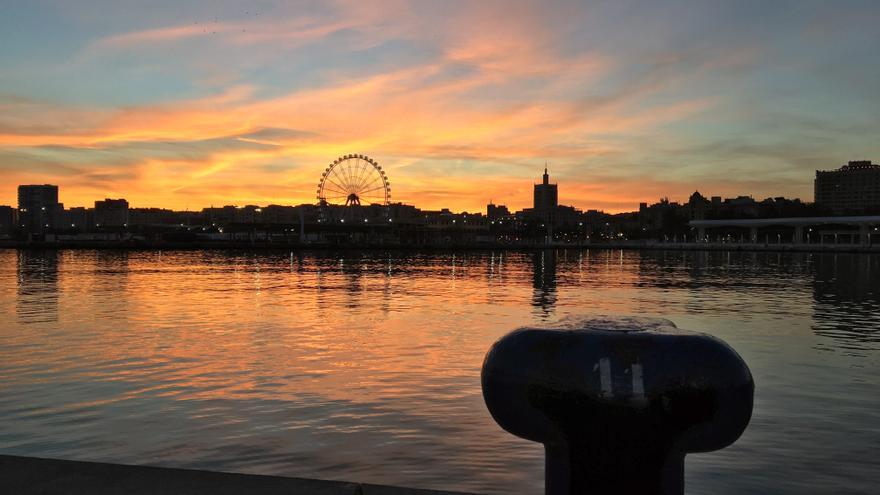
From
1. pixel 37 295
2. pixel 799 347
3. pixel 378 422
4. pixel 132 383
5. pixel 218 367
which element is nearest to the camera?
pixel 378 422

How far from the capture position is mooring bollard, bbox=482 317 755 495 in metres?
3.58

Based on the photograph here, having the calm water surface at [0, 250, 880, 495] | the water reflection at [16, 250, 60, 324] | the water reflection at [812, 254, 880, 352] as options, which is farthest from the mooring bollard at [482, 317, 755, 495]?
the water reflection at [16, 250, 60, 324]

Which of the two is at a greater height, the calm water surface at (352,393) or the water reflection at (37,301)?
the water reflection at (37,301)

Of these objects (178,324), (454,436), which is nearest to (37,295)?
(178,324)

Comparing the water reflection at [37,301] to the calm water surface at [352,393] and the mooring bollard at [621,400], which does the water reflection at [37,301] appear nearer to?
the calm water surface at [352,393]

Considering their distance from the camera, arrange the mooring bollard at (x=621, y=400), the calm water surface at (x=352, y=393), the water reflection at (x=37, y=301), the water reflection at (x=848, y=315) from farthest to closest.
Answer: the water reflection at (x=37, y=301)
the water reflection at (x=848, y=315)
the calm water surface at (x=352, y=393)
the mooring bollard at (x=621, y=400)

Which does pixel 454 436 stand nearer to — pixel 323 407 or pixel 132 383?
pixel 323 407

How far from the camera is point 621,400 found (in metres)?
3.57

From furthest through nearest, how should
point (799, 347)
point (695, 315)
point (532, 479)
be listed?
point (695, 315)
point (799, 347)
point (532, 479)

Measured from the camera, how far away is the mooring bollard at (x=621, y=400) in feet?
11.7

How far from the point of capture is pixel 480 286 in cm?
5716

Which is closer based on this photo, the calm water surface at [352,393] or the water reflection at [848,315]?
the calm water surface at [352,393]

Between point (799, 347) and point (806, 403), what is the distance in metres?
9.54

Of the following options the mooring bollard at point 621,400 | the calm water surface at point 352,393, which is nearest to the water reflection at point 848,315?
the calm water surface at point 352,393
